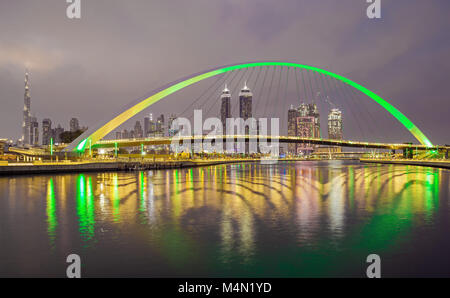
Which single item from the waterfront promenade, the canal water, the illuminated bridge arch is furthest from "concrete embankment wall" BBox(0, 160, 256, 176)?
the canal water

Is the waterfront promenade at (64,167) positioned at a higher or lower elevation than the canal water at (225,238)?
higher

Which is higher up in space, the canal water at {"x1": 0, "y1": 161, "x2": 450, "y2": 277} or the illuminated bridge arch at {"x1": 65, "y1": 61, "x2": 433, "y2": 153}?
the illuminated bridge arch at {"x1": 65, "y1": 61, "x2": 433, "y2": 153}

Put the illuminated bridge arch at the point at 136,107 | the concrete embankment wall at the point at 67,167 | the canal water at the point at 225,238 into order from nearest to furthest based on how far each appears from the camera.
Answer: the canal water at the point at 225,238 → the concrete embankment wall at the point at 67,167 → the illuminated bridge arch at the point at 136,107

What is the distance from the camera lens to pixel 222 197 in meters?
20.2

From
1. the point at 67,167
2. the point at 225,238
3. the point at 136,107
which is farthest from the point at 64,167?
the point at 225,238

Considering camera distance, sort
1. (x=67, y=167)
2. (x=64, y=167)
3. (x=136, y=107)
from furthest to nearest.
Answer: (x=136, y=107) < (x=67, y=167) < (x=64, y=167)

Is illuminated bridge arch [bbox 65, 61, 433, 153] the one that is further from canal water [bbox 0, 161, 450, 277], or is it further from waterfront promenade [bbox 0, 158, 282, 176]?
canal water [bbox 0, 161, 450, 277]

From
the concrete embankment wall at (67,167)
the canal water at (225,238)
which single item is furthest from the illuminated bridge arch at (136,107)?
the canal water at (225,238)

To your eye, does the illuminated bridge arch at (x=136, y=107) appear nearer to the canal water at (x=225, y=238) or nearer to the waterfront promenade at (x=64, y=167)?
the waterfront promenade at (x=64, y=167)

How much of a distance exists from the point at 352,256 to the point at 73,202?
13563 millimetres

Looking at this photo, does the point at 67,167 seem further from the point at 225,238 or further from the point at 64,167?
the point at 225,238

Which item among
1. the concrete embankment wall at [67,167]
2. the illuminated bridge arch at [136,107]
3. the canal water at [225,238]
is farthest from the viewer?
the illuminated bridge arch at [136,107]
